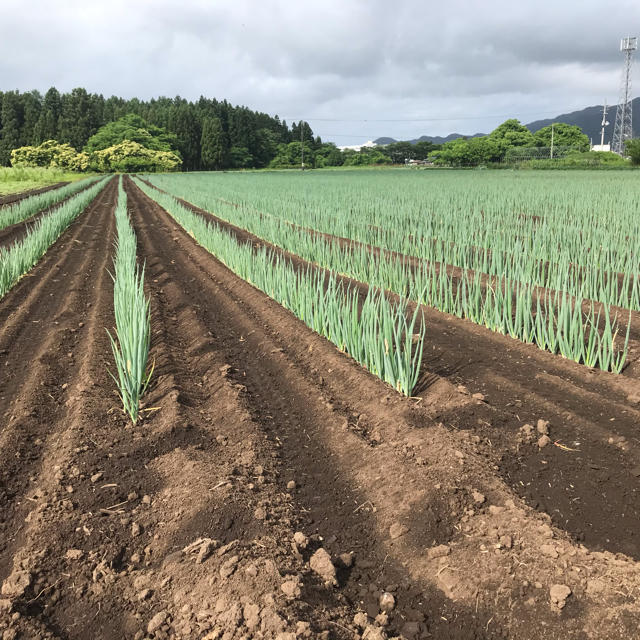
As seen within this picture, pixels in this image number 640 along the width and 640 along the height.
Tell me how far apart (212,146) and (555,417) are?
64190 millimetres

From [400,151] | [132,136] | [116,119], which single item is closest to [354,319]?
[132,136]

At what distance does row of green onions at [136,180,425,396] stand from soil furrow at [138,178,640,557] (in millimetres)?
191

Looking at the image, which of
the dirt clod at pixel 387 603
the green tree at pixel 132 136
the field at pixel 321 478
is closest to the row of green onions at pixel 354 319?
the field at pixel 321 478

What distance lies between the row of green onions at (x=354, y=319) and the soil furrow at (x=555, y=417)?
19cm

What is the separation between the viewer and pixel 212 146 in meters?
61.5

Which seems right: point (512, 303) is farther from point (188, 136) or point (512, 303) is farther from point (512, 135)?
point (512, 135)

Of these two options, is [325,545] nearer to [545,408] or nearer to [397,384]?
[397,384]

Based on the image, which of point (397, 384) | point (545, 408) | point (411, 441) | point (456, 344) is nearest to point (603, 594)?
point (411, 441)

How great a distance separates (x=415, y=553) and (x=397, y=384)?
1.16 m

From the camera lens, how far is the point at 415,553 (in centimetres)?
161

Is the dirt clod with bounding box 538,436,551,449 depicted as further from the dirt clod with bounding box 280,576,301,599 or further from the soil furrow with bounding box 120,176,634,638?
the dirt clod with bounding box 280,576,301,599

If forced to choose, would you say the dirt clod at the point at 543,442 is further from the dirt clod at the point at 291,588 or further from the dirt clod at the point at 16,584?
the dirt clod at the point at 16,584

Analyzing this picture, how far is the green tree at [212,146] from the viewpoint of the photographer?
2421 inches

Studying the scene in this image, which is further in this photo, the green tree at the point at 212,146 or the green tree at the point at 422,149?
the green tree at the point at 422,149
